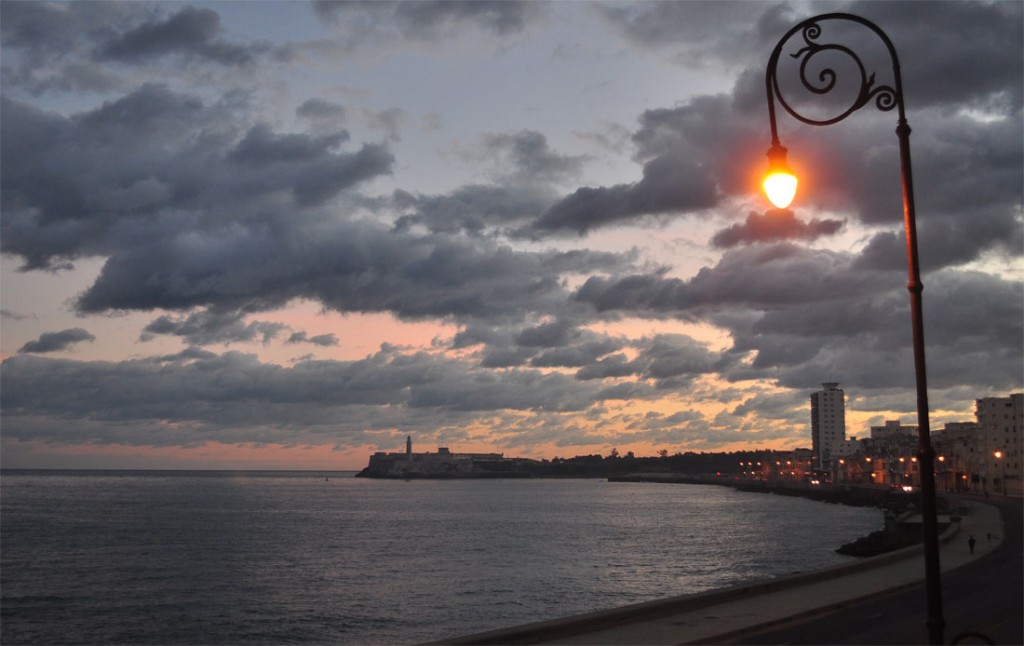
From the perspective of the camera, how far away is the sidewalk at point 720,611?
87.7 ft

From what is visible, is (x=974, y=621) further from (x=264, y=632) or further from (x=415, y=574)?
(x=415, y=574)

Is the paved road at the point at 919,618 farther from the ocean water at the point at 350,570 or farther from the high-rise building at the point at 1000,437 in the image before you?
the high-rise building at the point at 1000,437

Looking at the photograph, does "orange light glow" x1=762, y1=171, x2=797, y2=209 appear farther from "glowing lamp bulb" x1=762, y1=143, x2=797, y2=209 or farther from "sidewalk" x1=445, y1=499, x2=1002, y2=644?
"sidewalk" x1=445, y1=499, x2=1002, y2=644

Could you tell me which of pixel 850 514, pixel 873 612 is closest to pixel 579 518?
pixel 850 514

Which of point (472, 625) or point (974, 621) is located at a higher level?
point (974, 621)

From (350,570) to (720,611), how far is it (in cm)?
4765

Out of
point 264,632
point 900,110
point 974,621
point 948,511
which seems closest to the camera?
point 900,110

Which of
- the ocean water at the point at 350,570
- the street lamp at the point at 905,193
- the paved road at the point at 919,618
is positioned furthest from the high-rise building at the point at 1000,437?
the street lamp at the point at 905,193

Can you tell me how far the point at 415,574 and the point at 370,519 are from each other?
71668 millimetres

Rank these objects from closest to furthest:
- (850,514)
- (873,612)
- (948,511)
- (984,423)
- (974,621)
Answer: (974,621) → (873,612) → (948,511) → (850,514) → (984,423)

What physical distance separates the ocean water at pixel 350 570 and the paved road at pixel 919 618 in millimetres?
21258

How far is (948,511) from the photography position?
309ft

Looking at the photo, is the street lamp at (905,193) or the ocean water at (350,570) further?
the ocean water at (350,570)

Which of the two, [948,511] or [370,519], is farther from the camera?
[370,519]
